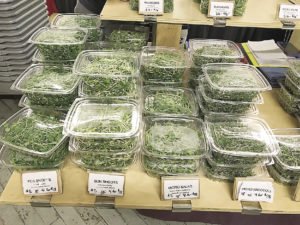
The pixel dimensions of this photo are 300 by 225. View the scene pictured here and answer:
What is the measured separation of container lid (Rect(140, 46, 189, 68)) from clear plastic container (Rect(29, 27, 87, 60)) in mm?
308

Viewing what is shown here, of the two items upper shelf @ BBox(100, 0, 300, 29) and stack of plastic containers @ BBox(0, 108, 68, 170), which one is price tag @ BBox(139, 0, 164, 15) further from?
stack of plastic containers @ BBox(0, 108, 68, 170)

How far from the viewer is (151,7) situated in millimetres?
1200

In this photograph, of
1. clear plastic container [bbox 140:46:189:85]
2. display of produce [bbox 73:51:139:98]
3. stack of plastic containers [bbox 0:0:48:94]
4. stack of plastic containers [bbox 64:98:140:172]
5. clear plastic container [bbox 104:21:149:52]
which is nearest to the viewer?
stack of plastic containers [bbox 64:98:140:172]

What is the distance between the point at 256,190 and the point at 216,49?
2.35 feet

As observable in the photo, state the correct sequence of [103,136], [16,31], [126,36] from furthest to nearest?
[16,31], [126,36], [103,136]

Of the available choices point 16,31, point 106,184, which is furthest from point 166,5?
point 16,31

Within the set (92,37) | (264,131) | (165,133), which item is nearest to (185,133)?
(165,133)

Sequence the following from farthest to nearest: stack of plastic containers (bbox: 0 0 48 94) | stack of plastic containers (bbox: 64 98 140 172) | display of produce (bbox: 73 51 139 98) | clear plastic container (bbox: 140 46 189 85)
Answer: stack of plastic containers (bbox: 0 0 48 94)
clear plastic container (bbox: 140 46 189 85)
display of produce (bbox: 73 51 139 98)
stack of plastic containers (bbox: 64 98 140 172)

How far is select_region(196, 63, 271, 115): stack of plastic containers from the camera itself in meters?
1.14

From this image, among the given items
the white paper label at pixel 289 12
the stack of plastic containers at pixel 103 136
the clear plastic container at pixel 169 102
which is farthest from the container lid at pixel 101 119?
the white paper label at pixel 289 12

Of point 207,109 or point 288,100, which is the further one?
point 288,100

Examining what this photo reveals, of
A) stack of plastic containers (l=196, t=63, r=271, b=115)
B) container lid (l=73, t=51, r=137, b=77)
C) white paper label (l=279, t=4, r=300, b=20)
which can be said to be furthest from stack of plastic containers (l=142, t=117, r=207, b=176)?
A: white paper label (l=279, t=4, r=300, b=20)

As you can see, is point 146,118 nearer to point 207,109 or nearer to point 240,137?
point 207,109

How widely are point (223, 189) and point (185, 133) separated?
26 cm
